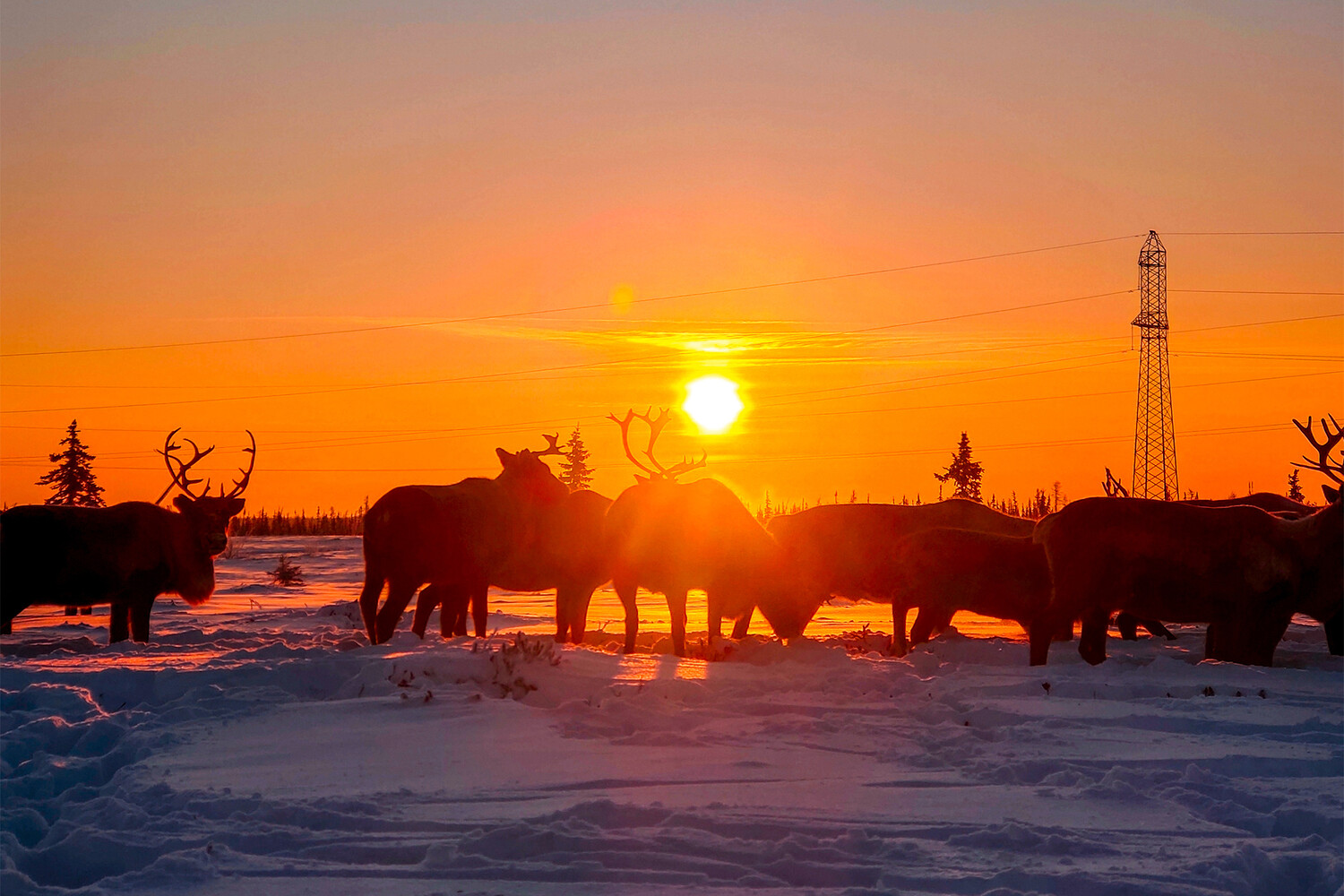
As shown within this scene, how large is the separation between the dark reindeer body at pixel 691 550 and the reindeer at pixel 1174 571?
3.24m

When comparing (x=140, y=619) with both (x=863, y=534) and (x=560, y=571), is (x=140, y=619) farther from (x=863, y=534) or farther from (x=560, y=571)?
(x=863, y=534)

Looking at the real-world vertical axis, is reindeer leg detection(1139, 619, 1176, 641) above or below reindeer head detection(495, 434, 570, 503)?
below

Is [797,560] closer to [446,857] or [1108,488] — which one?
[446,857]

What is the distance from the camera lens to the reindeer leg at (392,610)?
12.8m

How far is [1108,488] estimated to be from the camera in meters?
26.2

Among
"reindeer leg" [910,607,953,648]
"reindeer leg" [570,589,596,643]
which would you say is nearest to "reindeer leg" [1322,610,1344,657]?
"reindeer leg" [910,607,953,648]

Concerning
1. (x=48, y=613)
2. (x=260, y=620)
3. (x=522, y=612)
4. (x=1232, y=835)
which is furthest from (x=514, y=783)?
(x=48, y=613)

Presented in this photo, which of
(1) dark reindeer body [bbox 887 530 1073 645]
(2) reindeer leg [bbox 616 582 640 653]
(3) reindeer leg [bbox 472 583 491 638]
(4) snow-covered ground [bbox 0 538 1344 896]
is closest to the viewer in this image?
(4) snow-covered ground [bbox 0 538 1344 896]

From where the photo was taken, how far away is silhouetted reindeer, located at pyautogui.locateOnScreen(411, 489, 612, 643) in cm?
1429

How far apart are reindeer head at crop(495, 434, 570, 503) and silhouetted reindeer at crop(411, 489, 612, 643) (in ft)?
0.73

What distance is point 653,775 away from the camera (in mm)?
6574

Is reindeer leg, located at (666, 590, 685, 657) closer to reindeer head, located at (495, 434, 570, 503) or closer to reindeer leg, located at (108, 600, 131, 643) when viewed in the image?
reindeer head, located at (495, 434, 570, 503)

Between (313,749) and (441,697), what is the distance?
4.54 ft

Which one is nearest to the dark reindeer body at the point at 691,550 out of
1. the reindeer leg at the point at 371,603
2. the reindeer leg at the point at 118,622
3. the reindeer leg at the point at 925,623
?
the reindeer leg at the point at 925,623
